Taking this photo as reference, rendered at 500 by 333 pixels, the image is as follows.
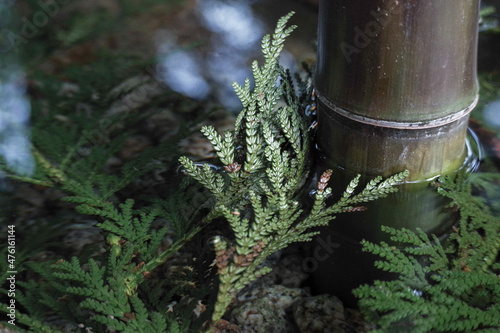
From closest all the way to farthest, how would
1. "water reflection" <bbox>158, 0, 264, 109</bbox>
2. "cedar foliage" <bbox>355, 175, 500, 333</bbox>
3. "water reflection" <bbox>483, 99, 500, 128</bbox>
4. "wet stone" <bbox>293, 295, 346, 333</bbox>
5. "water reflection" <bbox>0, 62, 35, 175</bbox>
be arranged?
"cedar foliage" <bbox>355, 175, 500, 333</bbox>
"wet stone" <bbox>293, 295, 346, 333</bbox>
"water reflection" <bbox>0, 62, 35, 175</bbox>
"water reflection" <bbox>483, 99, 500, 128</bbox>
"water reflection" <bbox>158, 0, 264, 109</bbox>

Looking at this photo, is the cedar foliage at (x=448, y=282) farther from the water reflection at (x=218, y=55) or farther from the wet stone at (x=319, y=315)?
the water reflection at (x=218, y=55)

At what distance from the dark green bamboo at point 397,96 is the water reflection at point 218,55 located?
1.71m

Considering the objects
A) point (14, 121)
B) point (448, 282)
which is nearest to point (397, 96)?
point (448, 282)

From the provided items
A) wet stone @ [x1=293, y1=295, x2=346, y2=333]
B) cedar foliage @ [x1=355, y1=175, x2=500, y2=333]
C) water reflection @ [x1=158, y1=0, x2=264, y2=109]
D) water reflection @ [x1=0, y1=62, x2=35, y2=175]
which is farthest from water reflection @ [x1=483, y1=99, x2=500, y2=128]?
water reflection @ [x1=0, y1=62, x2=35, y2=175]

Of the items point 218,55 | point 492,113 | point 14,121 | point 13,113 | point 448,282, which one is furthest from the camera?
point 218,55

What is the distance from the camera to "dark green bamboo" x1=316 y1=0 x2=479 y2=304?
4.63 ft

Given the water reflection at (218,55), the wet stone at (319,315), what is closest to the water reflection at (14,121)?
the water reflection at (218,55)

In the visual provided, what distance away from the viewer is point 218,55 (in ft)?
13.2

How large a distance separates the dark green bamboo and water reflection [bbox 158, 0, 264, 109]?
171cm

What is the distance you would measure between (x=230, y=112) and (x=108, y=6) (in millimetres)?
2156

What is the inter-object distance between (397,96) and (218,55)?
2688 millimetres

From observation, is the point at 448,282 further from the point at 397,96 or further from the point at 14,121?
the point at 14,121

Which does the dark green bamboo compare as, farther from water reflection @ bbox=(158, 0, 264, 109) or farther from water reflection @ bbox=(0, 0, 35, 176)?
water reflection @ bbox=(158, 0, 264, 109)

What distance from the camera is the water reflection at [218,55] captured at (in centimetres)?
354
